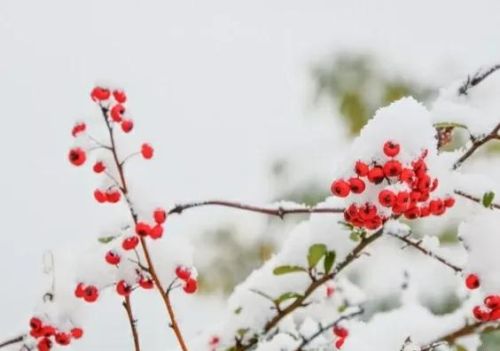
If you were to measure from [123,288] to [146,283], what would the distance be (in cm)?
5

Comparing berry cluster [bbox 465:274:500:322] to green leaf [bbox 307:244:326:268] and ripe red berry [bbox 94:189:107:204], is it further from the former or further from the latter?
ripe red berry [bbox 94:189:107:204]

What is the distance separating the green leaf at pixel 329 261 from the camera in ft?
5.63

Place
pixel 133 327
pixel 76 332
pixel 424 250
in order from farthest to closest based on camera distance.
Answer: pixel 76 332, pixel 424 250, pixel 133 327

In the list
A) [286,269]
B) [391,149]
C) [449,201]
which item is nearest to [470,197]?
[449,201]

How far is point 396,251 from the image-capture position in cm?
432

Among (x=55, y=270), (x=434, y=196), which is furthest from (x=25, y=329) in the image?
(x=434, y=196)

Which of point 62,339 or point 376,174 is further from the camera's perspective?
point 62,339

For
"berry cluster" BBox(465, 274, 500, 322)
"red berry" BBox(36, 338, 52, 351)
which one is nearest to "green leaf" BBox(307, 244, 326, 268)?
"berry cluster" BBox(465, 274, 500, 322)

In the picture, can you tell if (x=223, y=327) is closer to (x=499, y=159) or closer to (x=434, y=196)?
(x=434, y=196)

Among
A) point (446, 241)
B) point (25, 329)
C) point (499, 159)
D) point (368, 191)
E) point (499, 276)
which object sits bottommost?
point (499, 276)

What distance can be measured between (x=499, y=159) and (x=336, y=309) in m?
2.28

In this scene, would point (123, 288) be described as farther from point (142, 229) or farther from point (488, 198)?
point (488, 198)

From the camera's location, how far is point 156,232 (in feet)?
4.80

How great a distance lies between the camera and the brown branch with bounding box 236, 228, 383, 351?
160 cm
